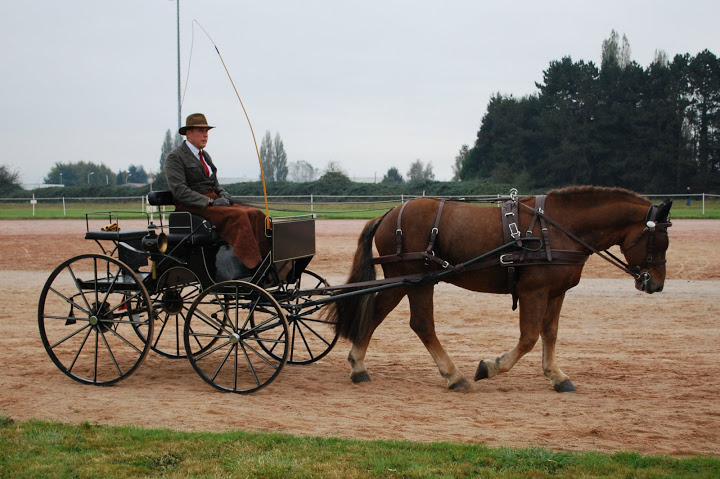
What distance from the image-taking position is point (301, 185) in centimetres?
4891

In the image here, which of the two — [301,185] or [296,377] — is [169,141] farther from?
[296,377]

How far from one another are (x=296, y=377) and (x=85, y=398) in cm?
201

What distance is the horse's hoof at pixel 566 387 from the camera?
6.63 metres

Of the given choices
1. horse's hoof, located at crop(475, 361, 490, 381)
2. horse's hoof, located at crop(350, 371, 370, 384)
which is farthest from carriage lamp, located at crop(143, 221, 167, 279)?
horse's hoof, located at crop(475, 361, 490, 381)

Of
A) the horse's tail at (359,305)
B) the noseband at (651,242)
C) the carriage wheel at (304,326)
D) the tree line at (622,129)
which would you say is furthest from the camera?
the tree line at (622,129)

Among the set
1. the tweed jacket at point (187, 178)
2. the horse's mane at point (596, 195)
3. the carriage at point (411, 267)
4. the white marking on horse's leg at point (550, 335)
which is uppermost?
the tweed jacket at point (187, 178)

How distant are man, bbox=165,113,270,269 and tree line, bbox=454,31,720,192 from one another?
127ft

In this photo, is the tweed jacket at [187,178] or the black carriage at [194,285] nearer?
the black carriage at [194,285]

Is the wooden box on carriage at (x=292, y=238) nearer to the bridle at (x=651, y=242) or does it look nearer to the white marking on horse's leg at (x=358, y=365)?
the white marking on horse's leg at (x=358, y=365)

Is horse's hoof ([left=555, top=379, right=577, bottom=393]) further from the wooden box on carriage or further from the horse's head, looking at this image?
the wooden box on carriage

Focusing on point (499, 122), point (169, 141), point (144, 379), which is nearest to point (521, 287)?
point (144, 379)

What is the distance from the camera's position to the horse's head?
635 centimetres

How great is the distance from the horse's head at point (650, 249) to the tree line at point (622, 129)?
37728 millimetres

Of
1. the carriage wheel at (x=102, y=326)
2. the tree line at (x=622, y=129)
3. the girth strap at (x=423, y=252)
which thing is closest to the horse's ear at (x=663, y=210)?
the girth strap at (x=423, y=252)
